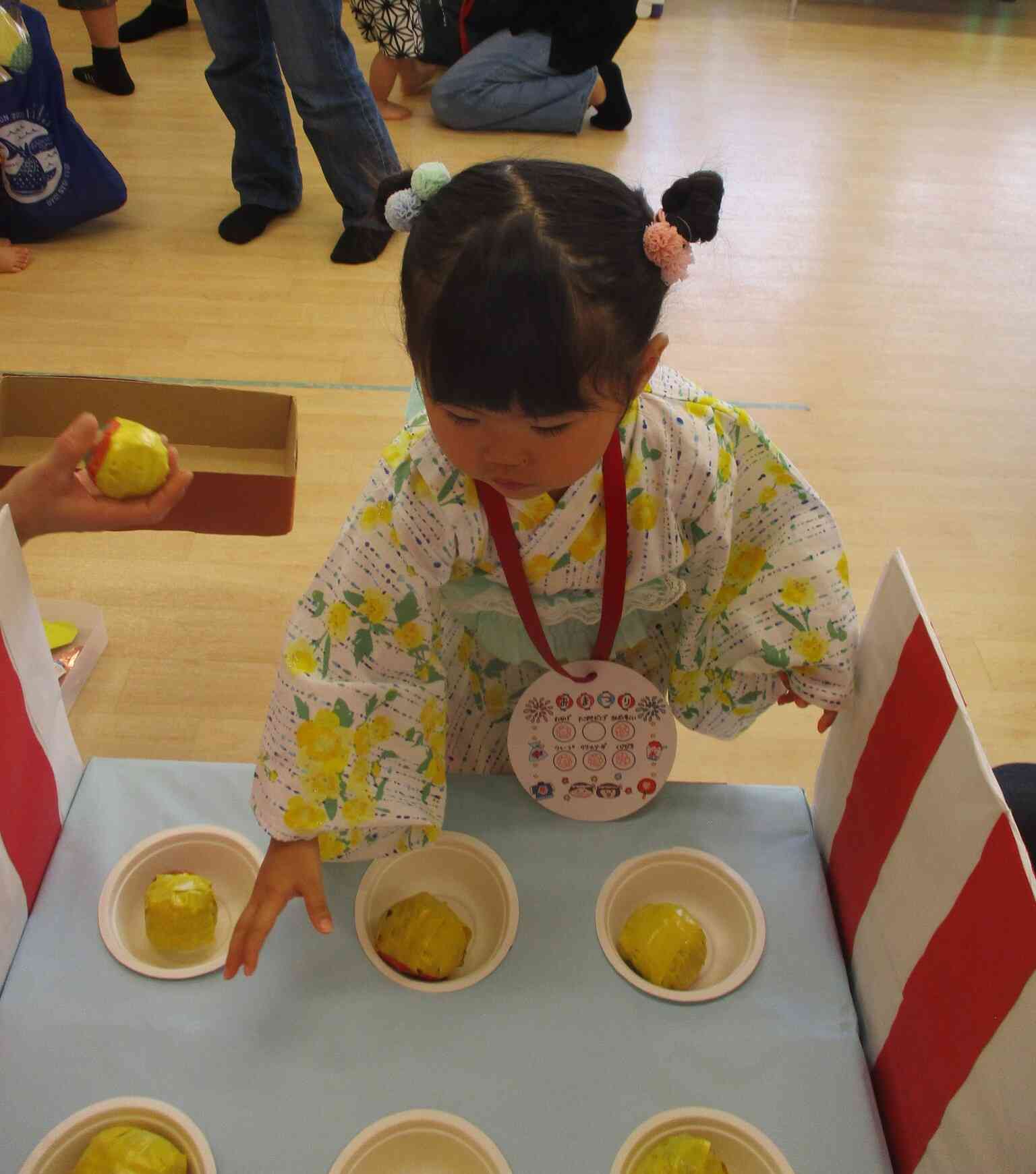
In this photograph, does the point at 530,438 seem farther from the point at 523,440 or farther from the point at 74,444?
the point at 74,444

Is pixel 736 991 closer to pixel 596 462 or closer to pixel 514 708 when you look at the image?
pixel 514 708

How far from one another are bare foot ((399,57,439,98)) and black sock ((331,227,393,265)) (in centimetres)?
105

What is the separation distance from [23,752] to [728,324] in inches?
72.3

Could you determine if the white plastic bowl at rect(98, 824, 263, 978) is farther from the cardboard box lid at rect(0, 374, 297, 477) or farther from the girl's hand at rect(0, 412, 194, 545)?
the cardboard box lid at rect(0, 374, 297, 477)

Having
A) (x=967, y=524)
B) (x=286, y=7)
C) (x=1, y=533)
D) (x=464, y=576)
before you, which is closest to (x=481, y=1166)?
(x=464, y=576)

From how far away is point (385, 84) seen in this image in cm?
319

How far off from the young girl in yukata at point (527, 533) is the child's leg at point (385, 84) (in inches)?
98.6

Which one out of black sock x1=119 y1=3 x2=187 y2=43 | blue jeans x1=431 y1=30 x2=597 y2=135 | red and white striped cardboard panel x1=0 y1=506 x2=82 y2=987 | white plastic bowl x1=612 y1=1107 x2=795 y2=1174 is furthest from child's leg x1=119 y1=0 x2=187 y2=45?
white plastic bowl x1=612 y1=1107 x2=795 y2=1174

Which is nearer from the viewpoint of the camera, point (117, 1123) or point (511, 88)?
point (117, 1123)

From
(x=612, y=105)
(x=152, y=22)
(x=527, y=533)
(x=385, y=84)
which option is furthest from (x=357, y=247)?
(x=527, y=533)

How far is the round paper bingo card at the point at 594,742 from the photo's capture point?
3.34 ft

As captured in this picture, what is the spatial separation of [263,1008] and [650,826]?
14.8 inches

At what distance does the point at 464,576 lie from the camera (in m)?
0.97

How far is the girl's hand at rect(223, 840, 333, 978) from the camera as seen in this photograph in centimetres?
86
